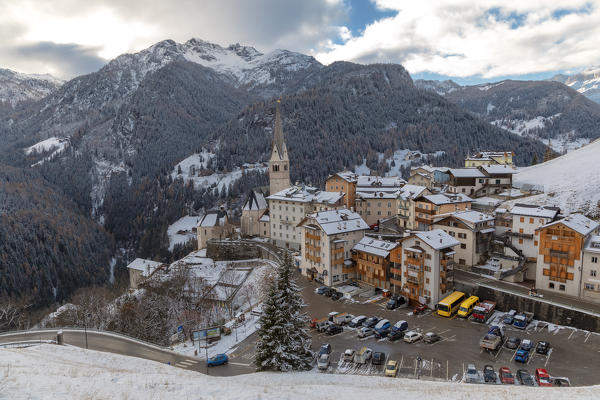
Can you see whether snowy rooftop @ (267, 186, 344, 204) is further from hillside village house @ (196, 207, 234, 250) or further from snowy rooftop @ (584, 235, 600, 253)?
snowy rooftop @ (584, 235, 600, 253)

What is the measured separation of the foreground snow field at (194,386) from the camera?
84.7 feet

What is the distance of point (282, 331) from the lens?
34.8 m

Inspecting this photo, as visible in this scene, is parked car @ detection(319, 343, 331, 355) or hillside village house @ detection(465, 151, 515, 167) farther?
hillside village house @ detection(465, 151, 515, 167)

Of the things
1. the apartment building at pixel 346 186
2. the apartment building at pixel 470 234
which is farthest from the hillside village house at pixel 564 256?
the apartment building at pixel 346 186

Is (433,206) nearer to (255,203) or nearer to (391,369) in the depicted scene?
(391,369)

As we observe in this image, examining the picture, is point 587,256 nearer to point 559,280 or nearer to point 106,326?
point 559,280

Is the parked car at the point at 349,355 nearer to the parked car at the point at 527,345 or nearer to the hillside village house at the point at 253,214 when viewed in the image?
the parked car at the point at 527,345

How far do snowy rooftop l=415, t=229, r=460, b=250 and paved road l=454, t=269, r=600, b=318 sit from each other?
6161mm

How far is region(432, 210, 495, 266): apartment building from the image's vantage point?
2382 inches

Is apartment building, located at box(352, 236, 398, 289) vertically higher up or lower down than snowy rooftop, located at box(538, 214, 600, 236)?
lower down

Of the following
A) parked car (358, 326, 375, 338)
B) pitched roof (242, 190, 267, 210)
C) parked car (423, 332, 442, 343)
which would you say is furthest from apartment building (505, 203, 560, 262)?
pitched roof (242, 190, 267, 210)

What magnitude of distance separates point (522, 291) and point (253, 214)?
6275cm

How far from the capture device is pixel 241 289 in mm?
73938

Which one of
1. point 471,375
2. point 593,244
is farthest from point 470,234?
point 471,375
